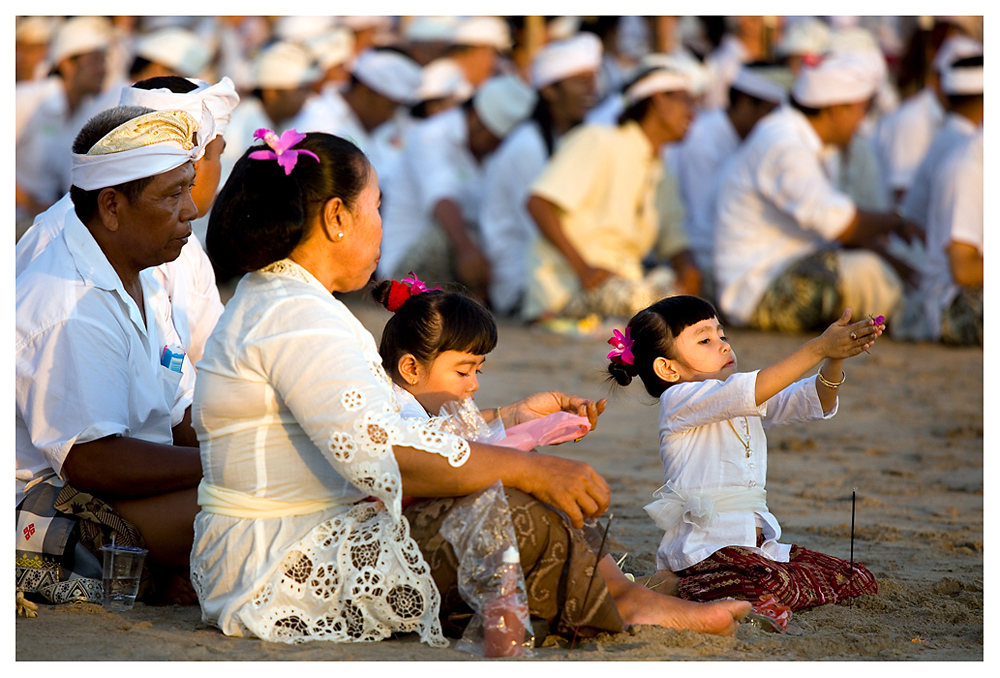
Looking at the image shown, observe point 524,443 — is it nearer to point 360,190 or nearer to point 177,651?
point 360,190

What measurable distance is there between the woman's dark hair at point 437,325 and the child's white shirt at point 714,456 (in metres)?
0.57

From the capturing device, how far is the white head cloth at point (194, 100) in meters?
3.73

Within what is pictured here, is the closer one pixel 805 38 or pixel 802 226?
pixel 802 226

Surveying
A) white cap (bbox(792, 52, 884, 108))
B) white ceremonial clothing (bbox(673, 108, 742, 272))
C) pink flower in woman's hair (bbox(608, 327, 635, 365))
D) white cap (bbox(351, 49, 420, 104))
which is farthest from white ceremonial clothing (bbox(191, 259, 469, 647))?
white cap (bbox(351, 49, 420, 104))

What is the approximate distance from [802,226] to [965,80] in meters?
1.68

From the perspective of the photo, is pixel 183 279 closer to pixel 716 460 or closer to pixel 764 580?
pixel 716 460

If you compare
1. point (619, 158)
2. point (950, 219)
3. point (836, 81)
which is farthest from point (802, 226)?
point (619, 158)

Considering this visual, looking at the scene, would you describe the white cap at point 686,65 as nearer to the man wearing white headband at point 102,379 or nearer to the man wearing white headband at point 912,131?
the man wearing white headband at point 912,131

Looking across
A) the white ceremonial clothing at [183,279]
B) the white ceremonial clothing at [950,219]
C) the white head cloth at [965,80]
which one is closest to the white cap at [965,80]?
the white head cloth at [965,80]

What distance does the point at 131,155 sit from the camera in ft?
10.3

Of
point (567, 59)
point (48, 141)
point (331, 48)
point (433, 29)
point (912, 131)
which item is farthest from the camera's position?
point (331, 48)

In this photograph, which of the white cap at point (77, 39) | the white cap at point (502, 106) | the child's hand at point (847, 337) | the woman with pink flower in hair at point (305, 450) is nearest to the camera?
the woman with pink flower in hair at point (305, 450)

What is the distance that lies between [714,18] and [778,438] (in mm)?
8636

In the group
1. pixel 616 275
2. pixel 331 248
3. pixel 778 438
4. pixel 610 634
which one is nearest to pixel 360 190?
pixel 331 248
